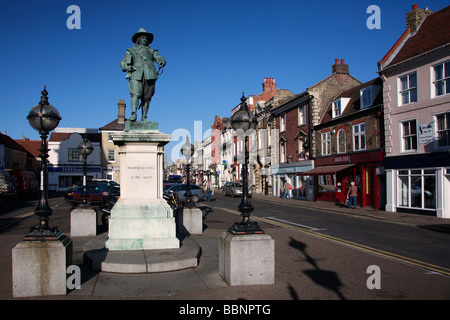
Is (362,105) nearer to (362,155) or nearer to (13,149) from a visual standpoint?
(362,155)

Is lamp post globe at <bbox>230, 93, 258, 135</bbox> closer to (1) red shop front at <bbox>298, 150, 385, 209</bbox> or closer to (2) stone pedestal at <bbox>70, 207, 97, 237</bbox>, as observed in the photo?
(2) stone pedestal at <bbox>70, 207, 97, 237</bbox>

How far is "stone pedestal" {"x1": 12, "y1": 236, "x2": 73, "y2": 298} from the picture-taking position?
18.5ft

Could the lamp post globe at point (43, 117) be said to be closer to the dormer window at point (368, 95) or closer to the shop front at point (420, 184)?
the shop front at point (420, 184)

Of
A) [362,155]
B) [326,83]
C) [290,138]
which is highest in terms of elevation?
[326,83]

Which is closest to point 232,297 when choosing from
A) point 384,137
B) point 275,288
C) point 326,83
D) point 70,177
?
point 275,288

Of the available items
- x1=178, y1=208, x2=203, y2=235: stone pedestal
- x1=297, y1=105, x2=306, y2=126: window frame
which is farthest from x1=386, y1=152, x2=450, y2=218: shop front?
x1=178, y1=208, x2=203, y2=235: stone pedestal

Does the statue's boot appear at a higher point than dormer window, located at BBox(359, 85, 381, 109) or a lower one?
lower

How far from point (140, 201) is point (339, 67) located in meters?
31.1

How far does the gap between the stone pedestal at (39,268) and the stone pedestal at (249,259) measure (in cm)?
270

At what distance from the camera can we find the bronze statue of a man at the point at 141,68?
9289 mm

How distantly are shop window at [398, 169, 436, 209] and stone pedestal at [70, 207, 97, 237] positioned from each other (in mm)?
17902

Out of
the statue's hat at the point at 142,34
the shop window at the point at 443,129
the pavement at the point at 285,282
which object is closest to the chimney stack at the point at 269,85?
the shop window at the point at 443,129
